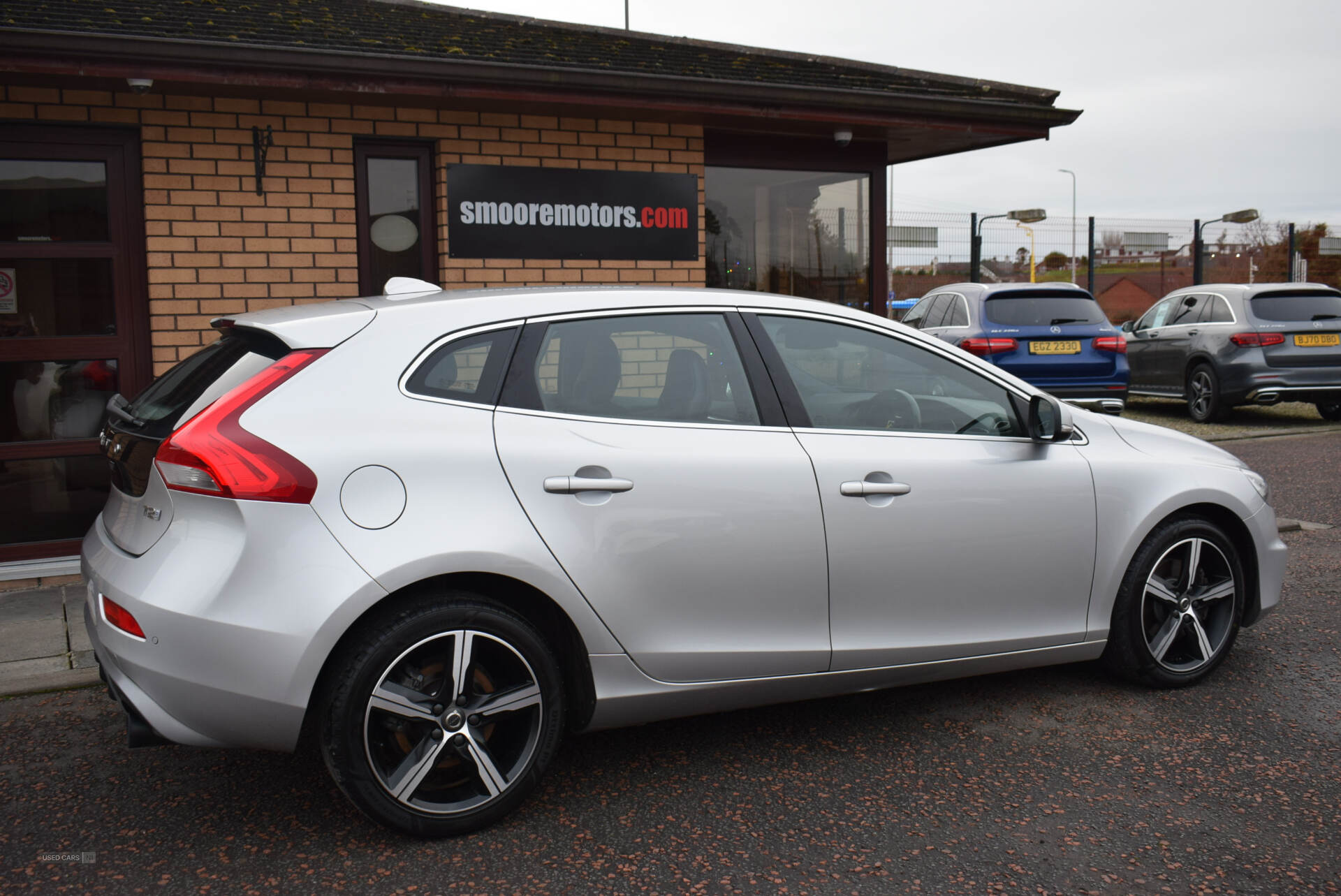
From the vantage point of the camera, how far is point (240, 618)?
293 cm

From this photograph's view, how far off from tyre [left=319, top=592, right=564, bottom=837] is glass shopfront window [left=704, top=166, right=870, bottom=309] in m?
5.32

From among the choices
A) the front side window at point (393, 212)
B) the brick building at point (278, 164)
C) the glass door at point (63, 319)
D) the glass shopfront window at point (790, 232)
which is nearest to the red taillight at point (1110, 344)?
the glass shopfront window at point (790, 232)

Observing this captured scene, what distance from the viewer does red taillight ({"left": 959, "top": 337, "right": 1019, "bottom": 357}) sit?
38.3 ft

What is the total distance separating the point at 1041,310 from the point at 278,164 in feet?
27.0

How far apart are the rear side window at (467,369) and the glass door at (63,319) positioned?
3853mm

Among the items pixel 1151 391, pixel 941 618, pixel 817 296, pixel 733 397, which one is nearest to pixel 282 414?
pixel 733 397

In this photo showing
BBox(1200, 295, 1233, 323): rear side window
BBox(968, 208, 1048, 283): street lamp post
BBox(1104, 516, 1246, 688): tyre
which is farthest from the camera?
BBox(968, 208, 1048, 283): street lamp post

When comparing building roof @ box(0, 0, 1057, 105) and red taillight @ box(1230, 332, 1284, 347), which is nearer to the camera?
building roof @ box(0, 0, 1057, 105)

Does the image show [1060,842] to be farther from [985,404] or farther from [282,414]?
[282,414]

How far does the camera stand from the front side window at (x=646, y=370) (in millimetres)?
3445

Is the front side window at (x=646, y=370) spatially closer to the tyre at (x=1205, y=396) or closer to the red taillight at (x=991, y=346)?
the red taillight at (x=991, y=346)

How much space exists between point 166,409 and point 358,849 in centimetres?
141

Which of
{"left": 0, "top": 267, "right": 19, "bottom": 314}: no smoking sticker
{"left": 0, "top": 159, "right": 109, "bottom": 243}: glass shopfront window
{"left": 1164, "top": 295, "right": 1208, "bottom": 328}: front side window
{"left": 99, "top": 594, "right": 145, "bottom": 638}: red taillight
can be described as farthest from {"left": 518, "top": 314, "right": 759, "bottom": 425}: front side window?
{"left": 1164, "top": 295, "right": 1208, "bottom": 328}: front side window

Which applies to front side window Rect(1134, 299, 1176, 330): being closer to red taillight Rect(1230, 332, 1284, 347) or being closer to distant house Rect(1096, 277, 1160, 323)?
red taillight Rect(1230, 332, 1284, 347)
